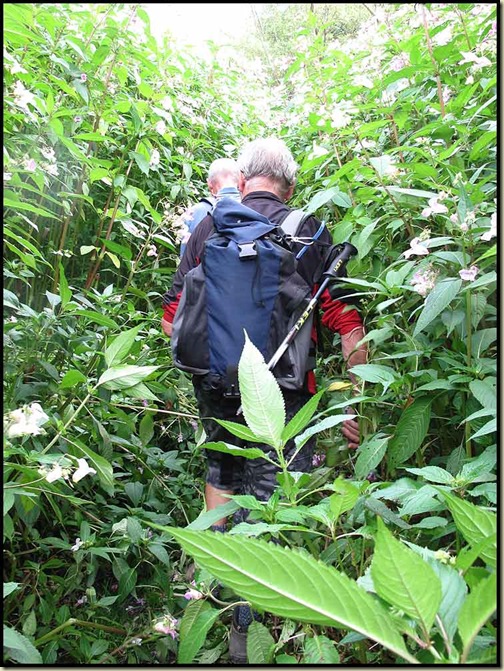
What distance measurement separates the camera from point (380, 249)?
1508 millimetres

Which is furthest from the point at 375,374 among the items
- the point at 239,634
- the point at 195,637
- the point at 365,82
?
the point at 365,82

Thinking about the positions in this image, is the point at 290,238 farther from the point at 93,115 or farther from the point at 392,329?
the point at 93,115

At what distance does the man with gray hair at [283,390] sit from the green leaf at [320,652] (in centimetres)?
66

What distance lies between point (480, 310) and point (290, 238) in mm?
578

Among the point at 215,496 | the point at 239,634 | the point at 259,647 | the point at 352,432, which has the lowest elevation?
the point at 239,634

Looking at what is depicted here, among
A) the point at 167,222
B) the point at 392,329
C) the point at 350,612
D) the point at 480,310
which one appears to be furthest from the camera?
the point at 167,222

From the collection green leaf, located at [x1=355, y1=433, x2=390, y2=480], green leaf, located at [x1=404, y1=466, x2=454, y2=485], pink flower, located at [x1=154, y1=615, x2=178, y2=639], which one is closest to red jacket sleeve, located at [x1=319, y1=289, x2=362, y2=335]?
green leaf, located at [x1=355, y1=433, x2=390, y2=480]

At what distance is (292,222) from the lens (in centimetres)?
150

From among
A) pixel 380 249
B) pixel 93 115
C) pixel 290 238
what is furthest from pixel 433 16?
pixel 93 115

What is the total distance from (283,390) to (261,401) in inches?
33.5

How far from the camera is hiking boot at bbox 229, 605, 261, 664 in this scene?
4.17 feet

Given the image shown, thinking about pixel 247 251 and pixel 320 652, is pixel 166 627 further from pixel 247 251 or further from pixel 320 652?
pixel 247 251

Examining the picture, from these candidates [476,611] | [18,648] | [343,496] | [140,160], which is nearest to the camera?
[476,611]

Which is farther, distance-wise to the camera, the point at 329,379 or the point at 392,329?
the point at 329,379
